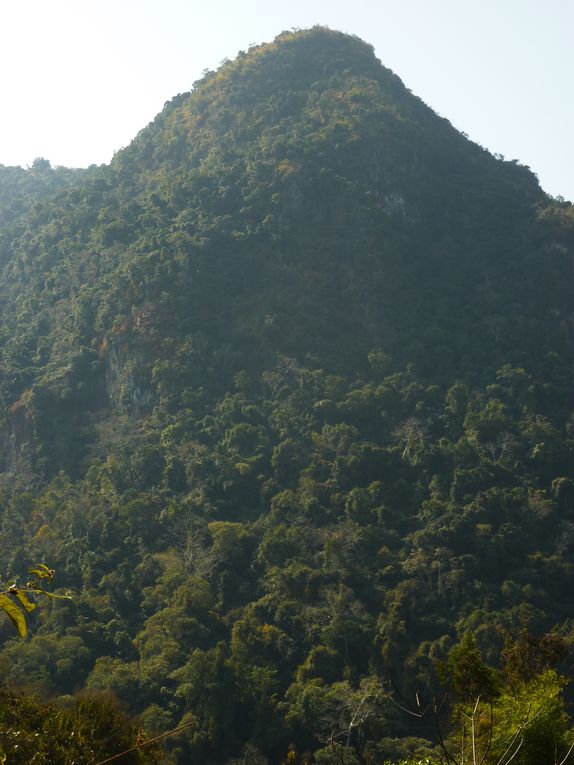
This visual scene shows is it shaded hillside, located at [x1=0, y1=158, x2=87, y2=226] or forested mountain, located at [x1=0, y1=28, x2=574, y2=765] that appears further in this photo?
shaded hillside, located at [x1=0, y1=158, x2=87, y2=226]

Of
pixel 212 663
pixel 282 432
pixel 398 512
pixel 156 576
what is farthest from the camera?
pixel 282 432

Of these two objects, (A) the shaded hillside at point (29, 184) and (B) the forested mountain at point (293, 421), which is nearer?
(B) the forested mountain at point (293, 421)

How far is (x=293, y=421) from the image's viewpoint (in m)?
56.2

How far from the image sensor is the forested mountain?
39000mm

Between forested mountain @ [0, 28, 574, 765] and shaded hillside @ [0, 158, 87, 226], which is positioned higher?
shaded hillside @ [0, 158, 87, 226]

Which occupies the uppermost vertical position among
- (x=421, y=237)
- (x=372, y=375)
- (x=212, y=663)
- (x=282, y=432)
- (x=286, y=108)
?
(x=286, y=108)

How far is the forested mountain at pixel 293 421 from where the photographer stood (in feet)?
128

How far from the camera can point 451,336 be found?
2500 inches

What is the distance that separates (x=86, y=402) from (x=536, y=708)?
167ft

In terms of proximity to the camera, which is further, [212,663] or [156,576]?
[156,576]

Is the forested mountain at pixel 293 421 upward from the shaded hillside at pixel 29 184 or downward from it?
downward

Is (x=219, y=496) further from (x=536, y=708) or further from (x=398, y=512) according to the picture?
(x=536, y=708)

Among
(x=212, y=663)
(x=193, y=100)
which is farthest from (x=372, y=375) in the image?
(x=193, y=100)

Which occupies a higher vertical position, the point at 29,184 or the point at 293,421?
the point at 29,184
